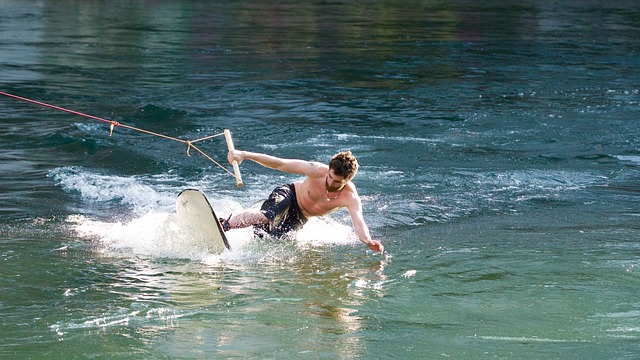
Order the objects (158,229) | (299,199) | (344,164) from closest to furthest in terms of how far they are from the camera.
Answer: (344,164) → (158,229) → (299,199)

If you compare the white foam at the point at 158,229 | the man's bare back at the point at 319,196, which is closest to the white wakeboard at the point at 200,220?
the white foam at the point at 158,229

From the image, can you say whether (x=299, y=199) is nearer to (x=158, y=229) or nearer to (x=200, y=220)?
(x=200, y=220)

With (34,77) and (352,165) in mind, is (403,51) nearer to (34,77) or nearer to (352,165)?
(34,77)

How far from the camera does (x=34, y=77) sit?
71.7 feet

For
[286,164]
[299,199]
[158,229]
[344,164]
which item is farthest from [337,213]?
[344,164]

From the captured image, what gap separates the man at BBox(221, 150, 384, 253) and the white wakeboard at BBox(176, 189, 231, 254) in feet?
1.59

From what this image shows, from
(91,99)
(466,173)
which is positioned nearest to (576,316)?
(466,173)

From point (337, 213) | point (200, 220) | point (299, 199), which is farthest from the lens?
point (337, 213)

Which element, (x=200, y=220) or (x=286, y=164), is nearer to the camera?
(x=200, y=220)

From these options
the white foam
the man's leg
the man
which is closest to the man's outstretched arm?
the man

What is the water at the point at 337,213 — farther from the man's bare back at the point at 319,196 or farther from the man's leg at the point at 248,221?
the man's bare back at the point at 319,196

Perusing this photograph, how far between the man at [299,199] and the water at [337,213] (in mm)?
203

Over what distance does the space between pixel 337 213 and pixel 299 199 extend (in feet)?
5.62

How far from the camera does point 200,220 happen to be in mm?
9422
